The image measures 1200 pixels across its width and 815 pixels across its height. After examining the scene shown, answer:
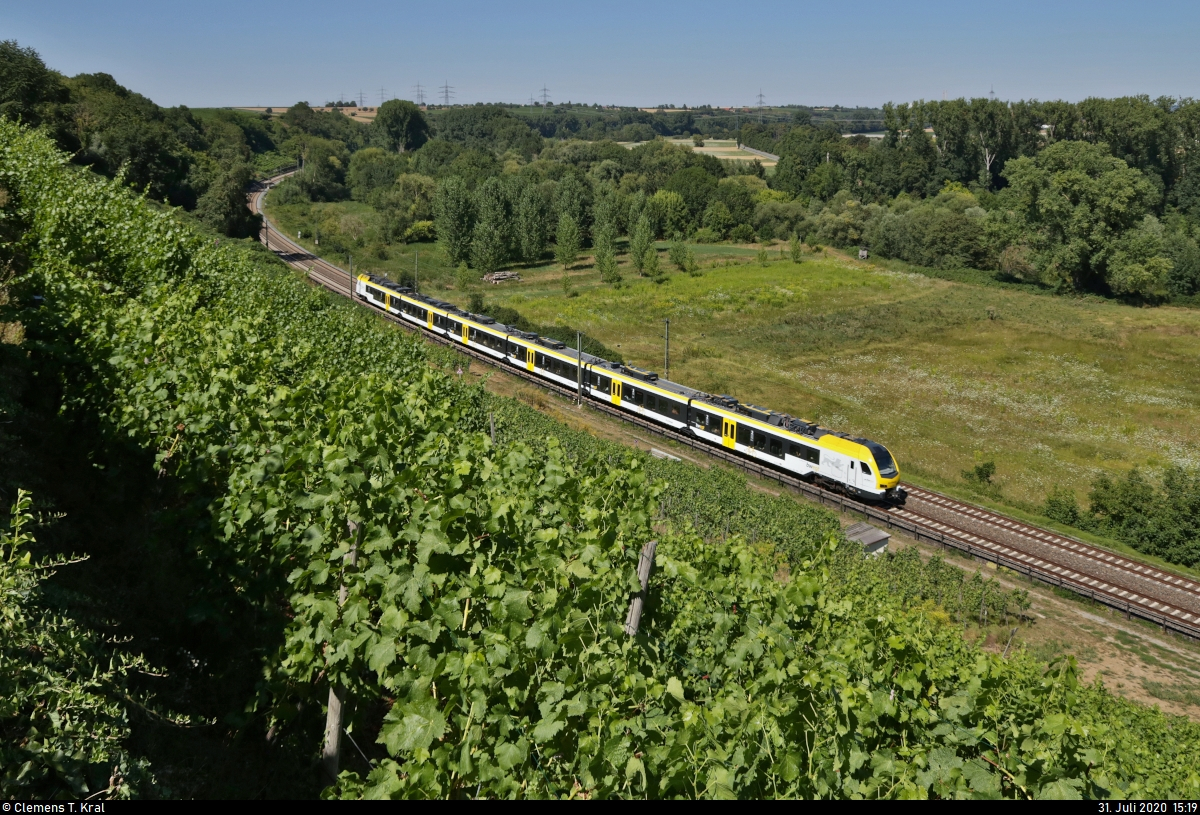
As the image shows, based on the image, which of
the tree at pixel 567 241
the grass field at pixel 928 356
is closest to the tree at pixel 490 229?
the grass field at pixel 928 356

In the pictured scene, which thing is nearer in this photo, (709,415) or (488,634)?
(488,634)

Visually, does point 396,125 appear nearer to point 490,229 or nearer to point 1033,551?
point 490,229

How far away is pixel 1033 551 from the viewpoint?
1161 inches

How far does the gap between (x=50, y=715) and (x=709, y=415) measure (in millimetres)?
33528

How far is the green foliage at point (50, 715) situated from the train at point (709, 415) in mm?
29724

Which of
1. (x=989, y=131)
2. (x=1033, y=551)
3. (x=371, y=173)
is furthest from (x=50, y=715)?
(x=989, y=131)

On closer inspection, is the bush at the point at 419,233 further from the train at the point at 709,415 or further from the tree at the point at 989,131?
the tree at the point at 989,131

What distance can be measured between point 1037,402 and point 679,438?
28.1 meters

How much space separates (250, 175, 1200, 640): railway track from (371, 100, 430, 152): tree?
516 feet

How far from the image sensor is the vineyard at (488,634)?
6.31 m

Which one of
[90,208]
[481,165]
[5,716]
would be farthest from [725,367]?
[481,165]

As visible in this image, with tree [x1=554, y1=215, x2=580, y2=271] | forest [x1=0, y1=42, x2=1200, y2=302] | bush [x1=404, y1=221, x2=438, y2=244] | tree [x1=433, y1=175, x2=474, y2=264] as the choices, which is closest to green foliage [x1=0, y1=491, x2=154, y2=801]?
forest [x1=0, y1=42, x2=1200, y2=302]

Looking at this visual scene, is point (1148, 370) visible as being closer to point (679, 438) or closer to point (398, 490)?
point (679, 438)

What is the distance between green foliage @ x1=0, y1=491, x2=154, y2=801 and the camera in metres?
5.11
